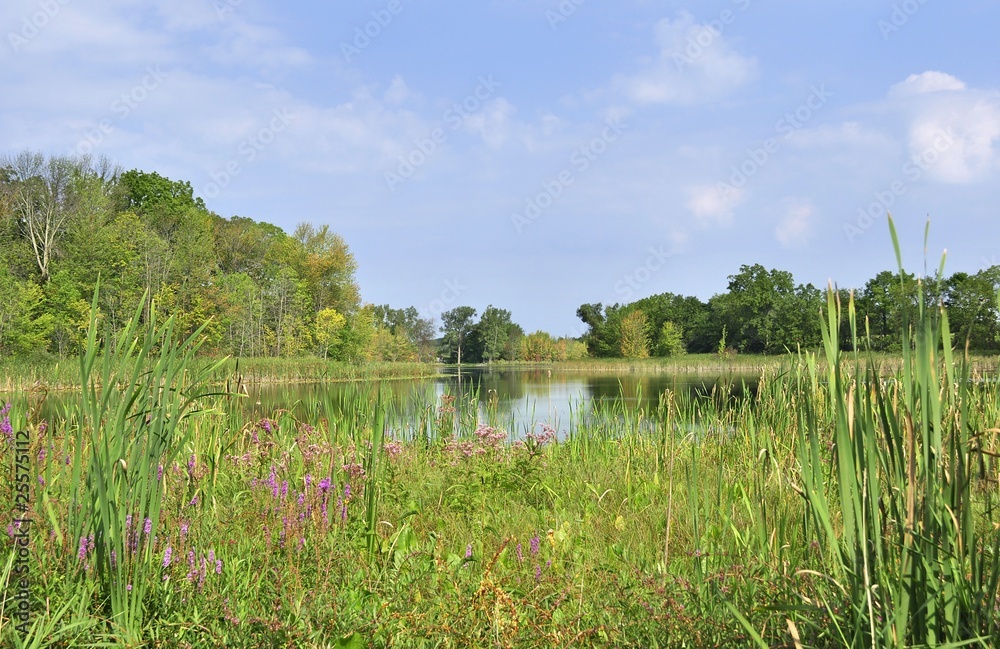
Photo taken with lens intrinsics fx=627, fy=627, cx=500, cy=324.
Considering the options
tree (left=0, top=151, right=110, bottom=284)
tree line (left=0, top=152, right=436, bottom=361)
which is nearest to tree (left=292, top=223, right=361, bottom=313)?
tree line (left=0, top=152, right=436, bottom=361)

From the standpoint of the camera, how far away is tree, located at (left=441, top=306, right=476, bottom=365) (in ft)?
287

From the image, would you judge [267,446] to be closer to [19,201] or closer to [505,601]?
[505,601]

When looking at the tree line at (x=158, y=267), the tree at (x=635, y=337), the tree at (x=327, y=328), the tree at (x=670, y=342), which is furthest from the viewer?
the tree at (x=635, y=337)

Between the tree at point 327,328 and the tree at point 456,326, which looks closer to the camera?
the tree at point 327,328

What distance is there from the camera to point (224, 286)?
3459cm

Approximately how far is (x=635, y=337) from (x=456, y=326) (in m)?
41.0

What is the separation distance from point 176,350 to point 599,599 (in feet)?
5.37

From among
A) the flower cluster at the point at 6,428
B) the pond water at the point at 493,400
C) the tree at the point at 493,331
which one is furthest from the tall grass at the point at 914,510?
the tree at the point at 493,331

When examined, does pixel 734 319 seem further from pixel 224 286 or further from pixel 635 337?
pixel 224 286

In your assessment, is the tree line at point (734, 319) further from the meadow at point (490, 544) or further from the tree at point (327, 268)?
the meadow at point (490, 544)

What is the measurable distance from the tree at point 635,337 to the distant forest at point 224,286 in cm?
13

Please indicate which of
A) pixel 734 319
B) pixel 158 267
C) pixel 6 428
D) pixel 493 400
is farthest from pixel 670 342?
pixel 6 428

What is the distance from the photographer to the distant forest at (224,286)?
2747 cm

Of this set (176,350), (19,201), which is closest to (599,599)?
(176,350)
